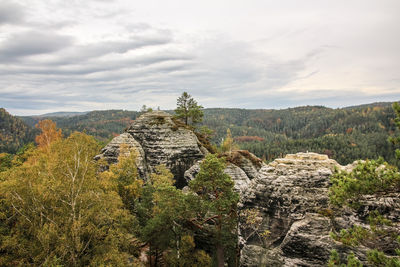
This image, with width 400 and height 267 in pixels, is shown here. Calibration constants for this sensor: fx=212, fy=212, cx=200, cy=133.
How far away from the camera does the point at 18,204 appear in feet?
58.6

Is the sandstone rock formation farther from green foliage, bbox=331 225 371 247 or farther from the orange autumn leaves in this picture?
the orange autumn leaves

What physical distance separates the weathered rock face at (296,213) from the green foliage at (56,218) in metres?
12.7

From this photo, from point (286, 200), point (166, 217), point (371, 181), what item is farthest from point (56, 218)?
point (371, 181)

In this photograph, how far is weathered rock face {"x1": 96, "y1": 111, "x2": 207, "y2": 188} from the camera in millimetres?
40375

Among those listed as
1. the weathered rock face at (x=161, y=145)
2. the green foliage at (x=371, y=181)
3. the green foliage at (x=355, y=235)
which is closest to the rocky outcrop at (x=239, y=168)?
the weathered rock face at (x=161, y=145)

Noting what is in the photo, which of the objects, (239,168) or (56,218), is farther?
(239,168)

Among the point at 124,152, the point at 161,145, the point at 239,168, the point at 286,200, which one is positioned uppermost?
the point at 161,145

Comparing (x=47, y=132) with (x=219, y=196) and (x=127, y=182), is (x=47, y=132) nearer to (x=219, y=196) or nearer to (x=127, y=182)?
(x=127, y=182)

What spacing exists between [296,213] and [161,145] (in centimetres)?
2894

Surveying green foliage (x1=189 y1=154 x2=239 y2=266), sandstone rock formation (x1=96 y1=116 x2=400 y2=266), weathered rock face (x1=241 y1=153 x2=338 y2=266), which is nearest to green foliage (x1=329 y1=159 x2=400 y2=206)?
sandstone rock formation (x1=96 y1=116 x2=400 y2=266)

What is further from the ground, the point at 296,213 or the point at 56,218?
the point at 296,213

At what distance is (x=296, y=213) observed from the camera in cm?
1889

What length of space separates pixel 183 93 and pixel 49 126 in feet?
111

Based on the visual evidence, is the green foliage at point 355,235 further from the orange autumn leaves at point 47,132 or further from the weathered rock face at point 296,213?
the orange autumn leaves at point 47,132
